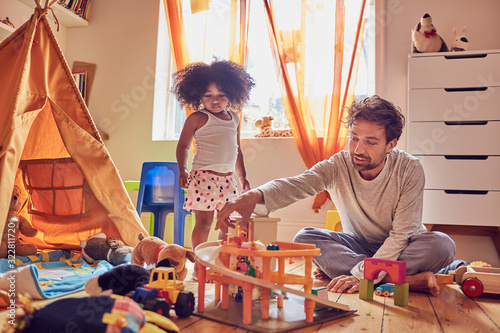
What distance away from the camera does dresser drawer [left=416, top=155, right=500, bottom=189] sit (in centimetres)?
228

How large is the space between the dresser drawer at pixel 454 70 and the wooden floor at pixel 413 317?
1249 mm

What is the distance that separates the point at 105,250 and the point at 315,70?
1724mm

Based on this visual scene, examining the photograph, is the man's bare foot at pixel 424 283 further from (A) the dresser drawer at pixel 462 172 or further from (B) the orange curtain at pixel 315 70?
(B) the orange curtain at pixel 315 70

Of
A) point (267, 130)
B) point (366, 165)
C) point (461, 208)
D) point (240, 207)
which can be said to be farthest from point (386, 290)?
point (267, 130)

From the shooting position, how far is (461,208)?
2.31 metres

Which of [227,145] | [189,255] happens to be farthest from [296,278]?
[227,145]

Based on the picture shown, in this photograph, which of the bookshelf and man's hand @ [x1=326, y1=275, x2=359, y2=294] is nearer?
man's hand @ [x1=326, y1=275, x2=359, y2=294]

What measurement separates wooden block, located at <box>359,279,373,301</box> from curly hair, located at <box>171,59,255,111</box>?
104 cm

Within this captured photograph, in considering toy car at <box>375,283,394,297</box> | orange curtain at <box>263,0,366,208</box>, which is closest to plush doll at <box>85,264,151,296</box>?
toy car at <box>375,283,394,297</box>

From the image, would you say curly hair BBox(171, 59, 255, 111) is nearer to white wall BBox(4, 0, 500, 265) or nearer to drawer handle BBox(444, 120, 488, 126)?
white wall BBox(4, 0, 500, 265)

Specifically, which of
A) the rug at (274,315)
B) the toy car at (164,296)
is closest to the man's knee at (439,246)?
the rug at (274,315)

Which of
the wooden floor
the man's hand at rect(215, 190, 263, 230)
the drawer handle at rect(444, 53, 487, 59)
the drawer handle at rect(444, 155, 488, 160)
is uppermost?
the drawer handle at rect(444, 53, 487, 59)

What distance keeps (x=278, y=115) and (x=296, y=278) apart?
6.84 ft

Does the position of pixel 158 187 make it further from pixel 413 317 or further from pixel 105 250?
pixel 413 317
